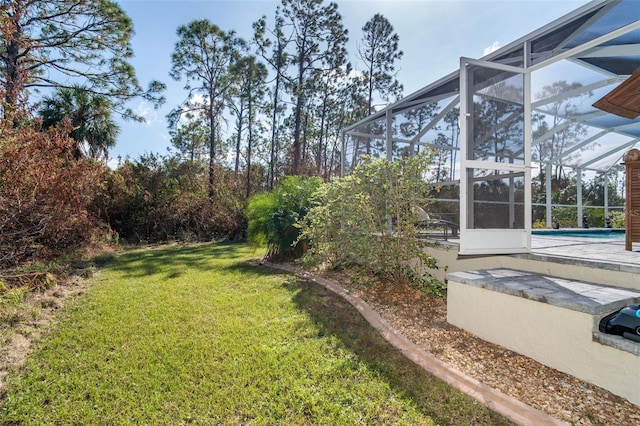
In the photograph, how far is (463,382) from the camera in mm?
2416

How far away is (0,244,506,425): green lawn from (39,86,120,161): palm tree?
694 centimetres

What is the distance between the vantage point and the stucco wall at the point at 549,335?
2.13m

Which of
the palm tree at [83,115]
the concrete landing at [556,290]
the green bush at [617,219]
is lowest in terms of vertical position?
the concrete landing at [556,290]

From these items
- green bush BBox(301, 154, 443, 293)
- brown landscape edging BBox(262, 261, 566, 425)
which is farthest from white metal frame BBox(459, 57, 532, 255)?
brown landscape edging BBox(262, 261, 566, 425)

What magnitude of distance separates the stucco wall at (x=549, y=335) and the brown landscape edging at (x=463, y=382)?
24.6 inches

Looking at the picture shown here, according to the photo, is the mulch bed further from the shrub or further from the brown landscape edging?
the shrub

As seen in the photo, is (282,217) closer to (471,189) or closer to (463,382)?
(471,189)

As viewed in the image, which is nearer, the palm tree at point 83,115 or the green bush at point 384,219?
the green bush at point 384,219

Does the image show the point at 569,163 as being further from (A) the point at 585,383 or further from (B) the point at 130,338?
(B) the point at 130,338

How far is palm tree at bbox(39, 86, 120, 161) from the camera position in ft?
29.2

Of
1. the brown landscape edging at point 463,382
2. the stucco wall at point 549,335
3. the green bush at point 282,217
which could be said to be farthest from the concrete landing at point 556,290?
the green bush at point 282,217

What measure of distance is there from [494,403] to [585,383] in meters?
0.79

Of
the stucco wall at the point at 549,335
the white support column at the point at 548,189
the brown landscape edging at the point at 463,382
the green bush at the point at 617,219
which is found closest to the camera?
the brown landscape edging at the point at 463,382

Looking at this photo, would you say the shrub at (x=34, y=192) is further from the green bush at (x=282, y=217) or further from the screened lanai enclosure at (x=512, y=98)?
the screened lanai enclosure at (x=512, y=98)
